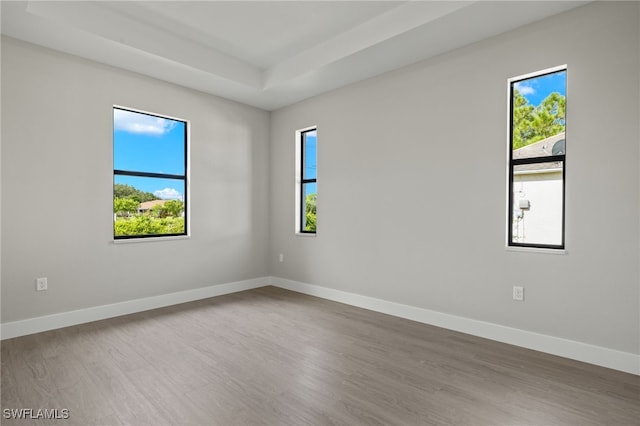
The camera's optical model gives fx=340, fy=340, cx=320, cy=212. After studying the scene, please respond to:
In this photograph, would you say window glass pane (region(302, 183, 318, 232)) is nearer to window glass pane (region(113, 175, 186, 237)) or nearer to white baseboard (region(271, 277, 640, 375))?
white baseboard (region(271, 277, 640, 375))

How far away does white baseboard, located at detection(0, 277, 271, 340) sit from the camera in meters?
3.16

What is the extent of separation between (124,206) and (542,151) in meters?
4.34

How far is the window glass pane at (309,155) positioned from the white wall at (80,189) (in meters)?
1.17

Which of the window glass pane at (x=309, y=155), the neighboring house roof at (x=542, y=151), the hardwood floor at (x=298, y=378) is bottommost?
the hardwood floor at (x=298, y=378)

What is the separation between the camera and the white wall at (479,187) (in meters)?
2.55

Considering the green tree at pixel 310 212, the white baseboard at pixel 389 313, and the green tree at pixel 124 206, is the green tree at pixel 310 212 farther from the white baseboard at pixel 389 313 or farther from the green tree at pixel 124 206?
the green tree at pixel 124 206

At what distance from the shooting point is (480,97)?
10.6 ft

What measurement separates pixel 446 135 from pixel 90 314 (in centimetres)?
415

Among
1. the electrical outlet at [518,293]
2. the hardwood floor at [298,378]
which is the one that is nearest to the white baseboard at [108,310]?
the hardwood floor at [298,378]

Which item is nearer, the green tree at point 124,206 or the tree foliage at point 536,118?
the tree foliage at point 536,118

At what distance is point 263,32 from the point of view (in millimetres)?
3539

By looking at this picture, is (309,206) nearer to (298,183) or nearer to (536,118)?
(298,183)

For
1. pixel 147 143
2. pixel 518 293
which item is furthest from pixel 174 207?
pixel 518 293

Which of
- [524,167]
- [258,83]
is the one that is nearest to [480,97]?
[524,167]
